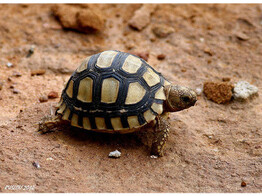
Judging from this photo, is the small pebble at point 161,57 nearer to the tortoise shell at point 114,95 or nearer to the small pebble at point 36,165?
the tortoise shell at point 114,95

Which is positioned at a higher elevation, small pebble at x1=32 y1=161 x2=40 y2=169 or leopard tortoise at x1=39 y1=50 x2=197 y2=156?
leopard tortoise at x1=39 y1=50 x2=197 y2=156

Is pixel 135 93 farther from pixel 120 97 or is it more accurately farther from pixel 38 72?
pixel 38 72

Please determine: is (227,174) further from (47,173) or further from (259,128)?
(47,173)

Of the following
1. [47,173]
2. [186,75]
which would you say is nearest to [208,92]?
[186,75]

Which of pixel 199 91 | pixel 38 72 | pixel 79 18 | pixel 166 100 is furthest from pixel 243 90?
pixel 79 18

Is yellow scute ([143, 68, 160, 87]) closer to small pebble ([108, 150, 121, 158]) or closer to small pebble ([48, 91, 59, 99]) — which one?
small pebble ([108, 150, 121, 158])

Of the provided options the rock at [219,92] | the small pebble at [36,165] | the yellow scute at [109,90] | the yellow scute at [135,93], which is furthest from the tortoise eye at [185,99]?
the small pebble at [36,165]

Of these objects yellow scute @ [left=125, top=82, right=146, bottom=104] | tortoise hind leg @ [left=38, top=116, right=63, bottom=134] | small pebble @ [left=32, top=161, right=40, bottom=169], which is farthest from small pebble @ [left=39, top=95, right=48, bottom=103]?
yellow scute @ [left=125, top=82, right=146, bottom=104]
